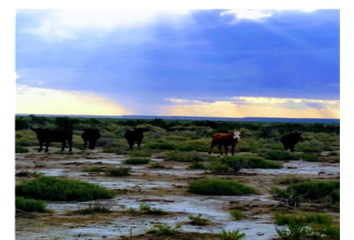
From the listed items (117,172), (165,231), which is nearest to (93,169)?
(117,172)

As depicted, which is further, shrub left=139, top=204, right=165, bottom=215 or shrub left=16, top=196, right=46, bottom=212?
shrub left=139, top=204, right=165, bottom=215

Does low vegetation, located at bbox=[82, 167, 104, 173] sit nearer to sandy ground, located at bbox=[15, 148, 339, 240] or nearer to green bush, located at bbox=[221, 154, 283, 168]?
sandy ground, located at bbox=[15, 148, 339, 240]

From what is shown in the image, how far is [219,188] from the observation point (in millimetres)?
12000

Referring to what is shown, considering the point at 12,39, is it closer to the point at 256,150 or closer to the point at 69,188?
the point at 69,188

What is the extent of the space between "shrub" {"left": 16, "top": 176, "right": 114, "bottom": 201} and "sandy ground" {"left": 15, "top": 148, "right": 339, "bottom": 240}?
319 millimetres

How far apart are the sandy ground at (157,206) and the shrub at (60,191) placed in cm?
32

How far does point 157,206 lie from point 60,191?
2043 millimetres

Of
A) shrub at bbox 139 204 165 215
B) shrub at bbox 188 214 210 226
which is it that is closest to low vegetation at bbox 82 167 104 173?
shrub at bbox 139 204 165 215

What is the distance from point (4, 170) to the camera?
524 centimetres

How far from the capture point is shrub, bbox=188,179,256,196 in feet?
39.2

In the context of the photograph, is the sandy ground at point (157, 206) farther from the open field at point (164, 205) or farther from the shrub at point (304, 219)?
the shrub at point (304, 219)

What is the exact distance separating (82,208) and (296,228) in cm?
406

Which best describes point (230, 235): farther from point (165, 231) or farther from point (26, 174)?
point (26, 174)
